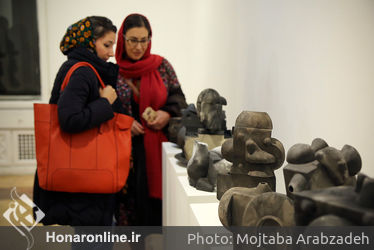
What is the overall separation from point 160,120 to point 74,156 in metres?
0.90

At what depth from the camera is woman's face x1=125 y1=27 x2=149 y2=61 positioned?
2324 millimetres

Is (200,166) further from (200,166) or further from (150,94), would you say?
(150,94)

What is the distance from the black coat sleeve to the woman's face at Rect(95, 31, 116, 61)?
0.55 feet

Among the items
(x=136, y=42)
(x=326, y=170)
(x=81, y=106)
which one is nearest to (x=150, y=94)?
(x=136, y=42)

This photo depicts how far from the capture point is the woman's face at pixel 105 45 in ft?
5.62

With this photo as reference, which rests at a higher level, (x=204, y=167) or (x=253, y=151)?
(x=253, y=151)

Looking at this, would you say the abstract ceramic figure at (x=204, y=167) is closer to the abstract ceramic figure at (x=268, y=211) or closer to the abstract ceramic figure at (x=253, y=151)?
the abstract ceramic figure at (x=253, y=151)

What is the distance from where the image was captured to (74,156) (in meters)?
1.59

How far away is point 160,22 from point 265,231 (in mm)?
4193

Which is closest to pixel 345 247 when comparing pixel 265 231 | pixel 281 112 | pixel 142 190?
pixel 265 231

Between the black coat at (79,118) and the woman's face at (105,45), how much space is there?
6 centimetres

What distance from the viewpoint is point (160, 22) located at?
462 centimetres

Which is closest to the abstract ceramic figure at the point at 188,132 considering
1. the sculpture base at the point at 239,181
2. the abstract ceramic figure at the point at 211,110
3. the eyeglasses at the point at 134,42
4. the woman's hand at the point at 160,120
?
the abstract ceramic figure at the point at 211,110

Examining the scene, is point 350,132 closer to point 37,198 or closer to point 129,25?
point 37,198
